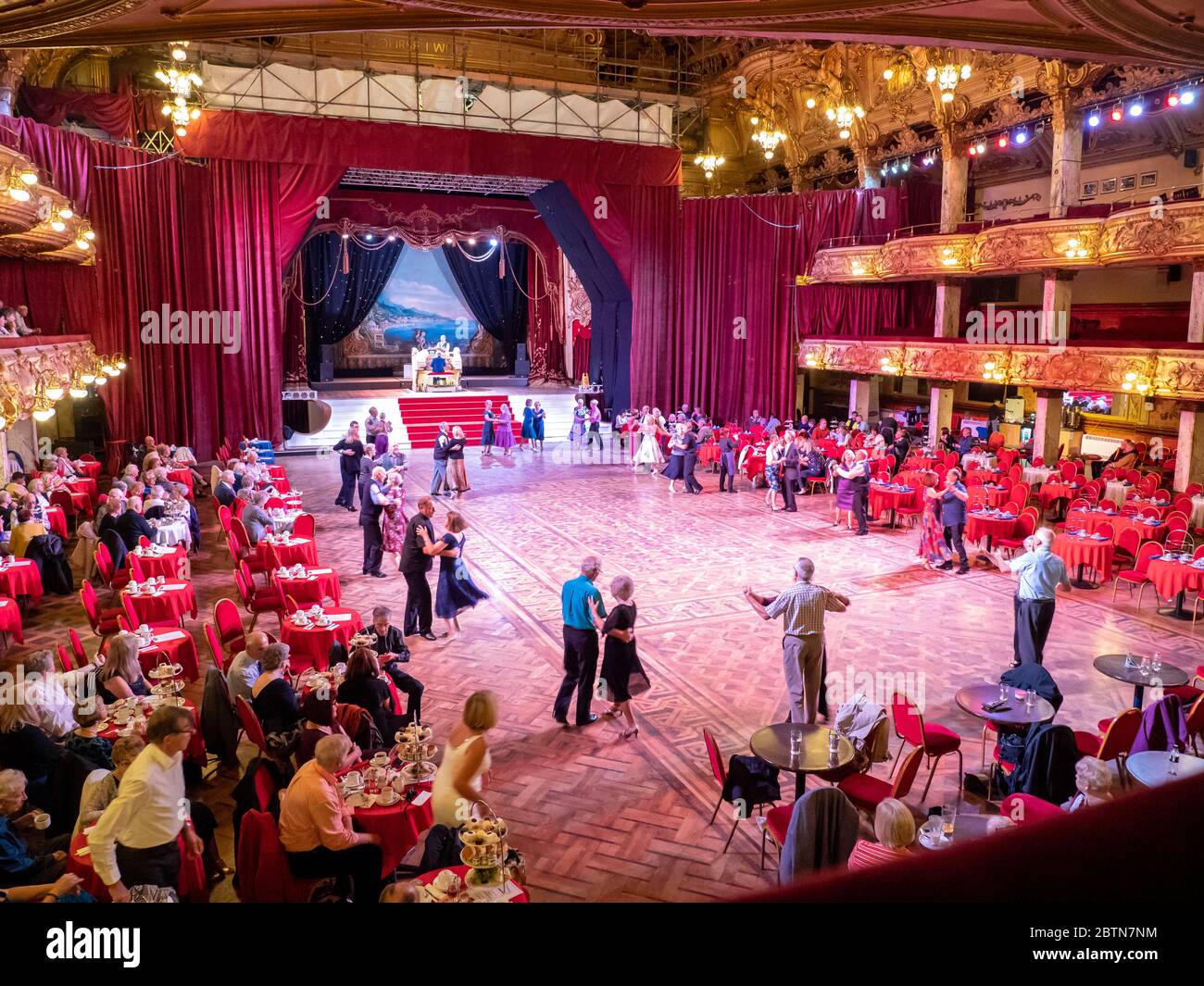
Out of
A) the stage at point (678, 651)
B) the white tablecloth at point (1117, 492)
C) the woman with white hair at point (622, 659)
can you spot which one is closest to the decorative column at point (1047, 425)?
the white tablecloth at point (1117, 492)

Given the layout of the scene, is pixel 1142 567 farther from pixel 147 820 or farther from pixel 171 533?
pixel 171 533

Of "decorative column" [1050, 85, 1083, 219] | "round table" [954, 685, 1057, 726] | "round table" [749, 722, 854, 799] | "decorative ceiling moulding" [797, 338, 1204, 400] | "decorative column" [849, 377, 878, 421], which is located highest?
"decorative column" [1050, 85, 1083, 219]

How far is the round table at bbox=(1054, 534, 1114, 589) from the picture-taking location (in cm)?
1017

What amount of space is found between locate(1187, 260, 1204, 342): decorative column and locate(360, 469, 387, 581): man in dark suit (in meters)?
13.6

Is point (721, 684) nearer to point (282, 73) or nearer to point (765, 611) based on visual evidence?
point (765, 611)

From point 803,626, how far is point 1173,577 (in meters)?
5.41

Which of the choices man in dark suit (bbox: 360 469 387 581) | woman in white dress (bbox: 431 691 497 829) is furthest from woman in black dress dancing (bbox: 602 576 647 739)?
man in dark suit (bbox: 360 469 387 581)

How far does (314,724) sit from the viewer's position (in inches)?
195

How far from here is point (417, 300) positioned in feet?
86.6

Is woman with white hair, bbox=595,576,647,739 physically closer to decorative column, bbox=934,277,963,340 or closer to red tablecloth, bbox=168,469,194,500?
red tablecloth, bbox=168,469,194,500

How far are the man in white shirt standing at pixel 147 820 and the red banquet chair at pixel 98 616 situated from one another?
4370mm

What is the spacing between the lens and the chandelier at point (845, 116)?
1794 cm
